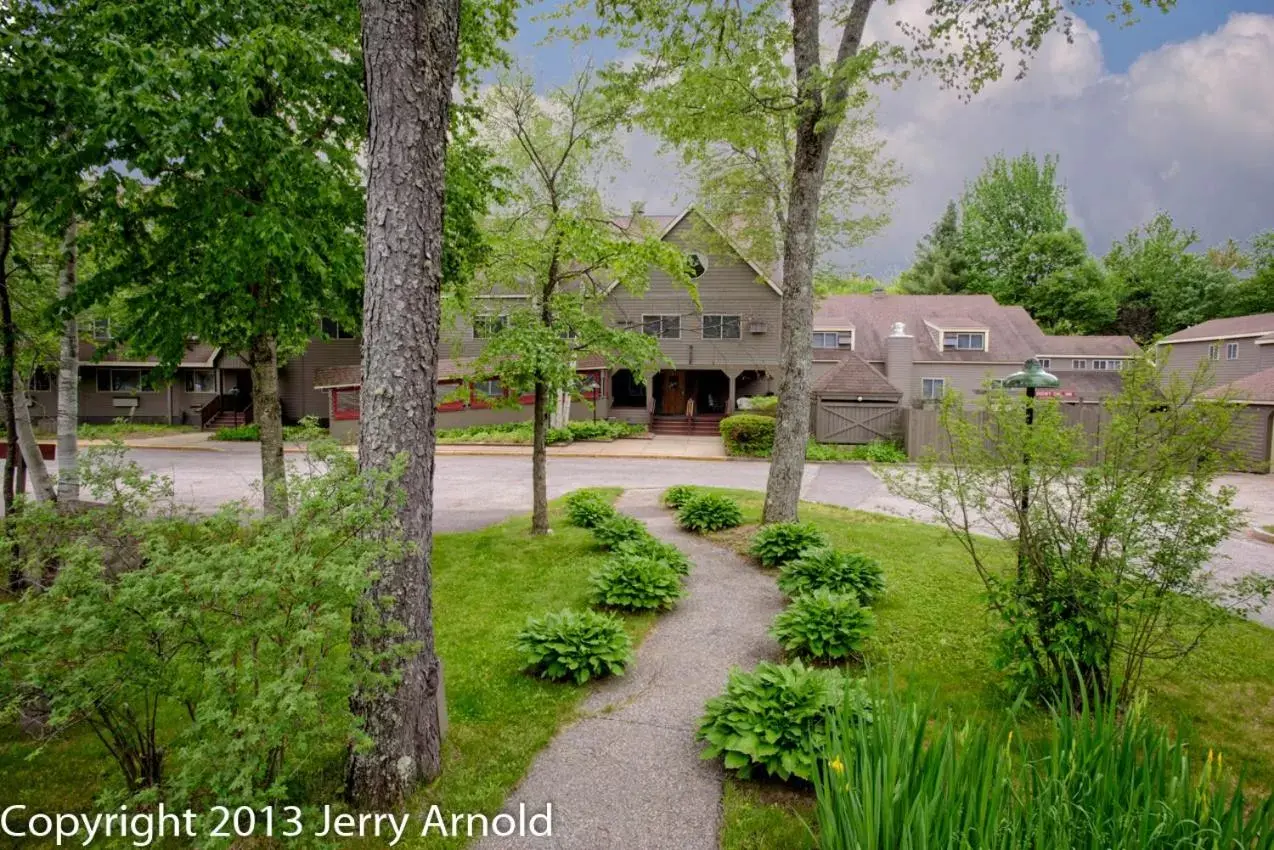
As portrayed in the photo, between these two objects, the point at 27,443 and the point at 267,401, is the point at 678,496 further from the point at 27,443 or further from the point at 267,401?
the point at 27,443

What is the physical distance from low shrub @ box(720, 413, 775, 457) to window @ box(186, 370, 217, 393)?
2445 cm

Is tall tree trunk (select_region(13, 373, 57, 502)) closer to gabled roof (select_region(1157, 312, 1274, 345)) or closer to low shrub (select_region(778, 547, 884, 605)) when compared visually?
low shrub (select_region(778, 547, 884, 605))

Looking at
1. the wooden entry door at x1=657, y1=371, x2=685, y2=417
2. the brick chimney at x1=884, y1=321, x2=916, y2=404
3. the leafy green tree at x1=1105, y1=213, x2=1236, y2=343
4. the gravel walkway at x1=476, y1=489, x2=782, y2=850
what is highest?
the leafy green tree at x1=1105, y1=213, x2=1236, y2=343

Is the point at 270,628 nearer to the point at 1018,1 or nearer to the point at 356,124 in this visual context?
the point at 356,124

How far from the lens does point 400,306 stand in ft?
11.6

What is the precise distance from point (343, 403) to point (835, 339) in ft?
72.2

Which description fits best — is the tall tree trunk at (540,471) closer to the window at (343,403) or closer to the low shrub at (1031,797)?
the low shrub at (1031,797)

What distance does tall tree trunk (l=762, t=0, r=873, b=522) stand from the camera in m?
8.95

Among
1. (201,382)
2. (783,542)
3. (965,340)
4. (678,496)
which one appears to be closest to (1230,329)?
(965,340)

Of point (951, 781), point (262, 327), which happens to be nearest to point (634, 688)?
point (951, 781)

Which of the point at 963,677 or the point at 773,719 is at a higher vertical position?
the point at 773,719

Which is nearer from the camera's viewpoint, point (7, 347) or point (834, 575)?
point (7, 347)

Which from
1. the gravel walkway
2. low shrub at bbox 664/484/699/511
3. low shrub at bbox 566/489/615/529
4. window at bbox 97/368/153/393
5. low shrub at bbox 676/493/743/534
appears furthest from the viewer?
window at bbox 97/368/153/393

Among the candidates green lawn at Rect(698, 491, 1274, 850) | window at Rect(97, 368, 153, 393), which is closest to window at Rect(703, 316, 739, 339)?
green lawn at Rect(698, 491, 1274, 850)
